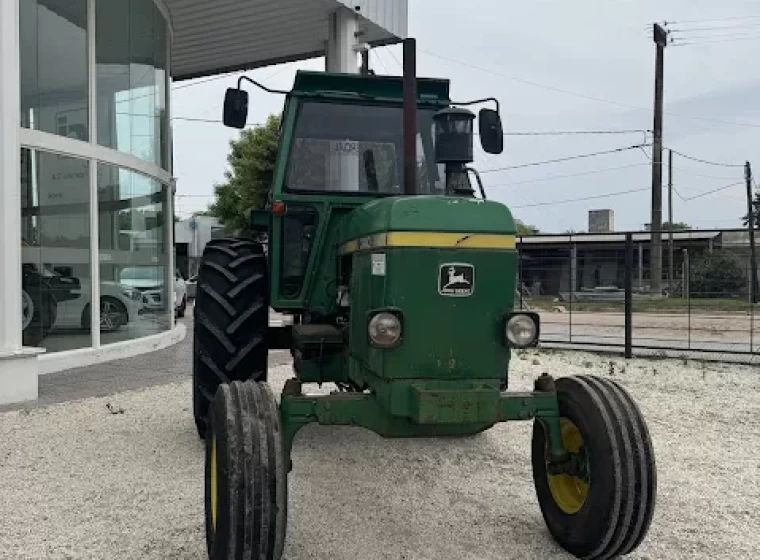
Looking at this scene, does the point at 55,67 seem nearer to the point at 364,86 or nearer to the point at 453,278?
the point at 364,86

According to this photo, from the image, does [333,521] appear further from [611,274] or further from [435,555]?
[611,274]

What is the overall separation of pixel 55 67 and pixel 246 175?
19130 mm

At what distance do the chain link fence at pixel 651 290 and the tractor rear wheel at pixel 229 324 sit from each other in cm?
596

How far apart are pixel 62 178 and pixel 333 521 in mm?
6527

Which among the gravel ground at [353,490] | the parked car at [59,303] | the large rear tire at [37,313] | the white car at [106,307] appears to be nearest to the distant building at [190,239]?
the white car at [106,307]

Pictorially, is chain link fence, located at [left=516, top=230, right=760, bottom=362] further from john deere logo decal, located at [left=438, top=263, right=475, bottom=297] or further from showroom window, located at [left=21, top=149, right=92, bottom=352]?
john deere logo decal, located at [left=438, top=263, right=475, bottom=297]

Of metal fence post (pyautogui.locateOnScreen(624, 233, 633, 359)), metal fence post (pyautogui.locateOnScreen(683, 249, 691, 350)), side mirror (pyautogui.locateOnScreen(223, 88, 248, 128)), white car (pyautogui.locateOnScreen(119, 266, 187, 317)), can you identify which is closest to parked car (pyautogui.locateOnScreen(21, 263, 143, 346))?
white car (pyautogui.locateOnScreen(119, 266, 187, 317))

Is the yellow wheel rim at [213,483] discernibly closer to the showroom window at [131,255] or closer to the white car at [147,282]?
the showroom window at [131,255]

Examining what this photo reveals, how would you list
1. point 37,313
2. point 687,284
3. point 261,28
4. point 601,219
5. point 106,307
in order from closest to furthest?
point 37,313, point 106,307, point 687,284, point 261,28, point 601,219

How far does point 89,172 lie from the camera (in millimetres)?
9188

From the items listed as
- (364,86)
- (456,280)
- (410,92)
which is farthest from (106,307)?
(456,280)

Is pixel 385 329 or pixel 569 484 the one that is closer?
pixel 385 329

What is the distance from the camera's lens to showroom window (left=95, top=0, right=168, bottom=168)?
31.9 feet

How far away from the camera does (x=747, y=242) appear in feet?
33.5
